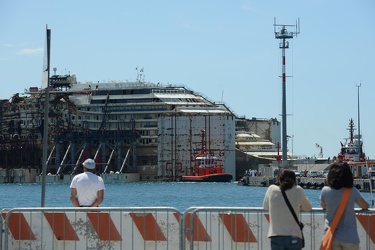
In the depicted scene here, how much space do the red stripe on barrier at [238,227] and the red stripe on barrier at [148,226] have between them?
33.2 inches

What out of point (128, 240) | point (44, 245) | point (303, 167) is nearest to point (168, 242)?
point (128, 240)

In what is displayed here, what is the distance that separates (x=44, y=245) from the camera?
45.1ft

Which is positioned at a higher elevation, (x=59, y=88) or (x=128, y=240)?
(x=59, y=88)

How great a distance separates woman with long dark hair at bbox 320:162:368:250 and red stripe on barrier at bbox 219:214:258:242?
2.00 metres

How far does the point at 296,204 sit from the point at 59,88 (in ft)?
448

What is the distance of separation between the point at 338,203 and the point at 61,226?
4.23m

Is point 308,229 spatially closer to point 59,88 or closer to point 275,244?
point 275,244

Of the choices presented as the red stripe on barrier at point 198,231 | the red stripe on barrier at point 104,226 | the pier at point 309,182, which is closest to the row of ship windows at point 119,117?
the pier at point 309,182

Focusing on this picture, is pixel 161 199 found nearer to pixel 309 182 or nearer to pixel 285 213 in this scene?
pixel 309 182

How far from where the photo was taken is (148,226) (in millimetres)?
13242

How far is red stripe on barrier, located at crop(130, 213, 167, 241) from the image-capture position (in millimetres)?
13172

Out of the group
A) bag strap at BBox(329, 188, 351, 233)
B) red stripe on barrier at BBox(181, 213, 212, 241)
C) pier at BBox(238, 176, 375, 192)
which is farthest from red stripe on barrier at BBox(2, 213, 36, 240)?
pier at BBox(238, 176, 375, 192)

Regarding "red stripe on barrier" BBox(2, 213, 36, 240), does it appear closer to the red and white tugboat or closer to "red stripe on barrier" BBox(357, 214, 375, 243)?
"red stripe on barrier" BBox(357, 214, 375, 243)

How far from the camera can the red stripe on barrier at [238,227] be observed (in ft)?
42.0
